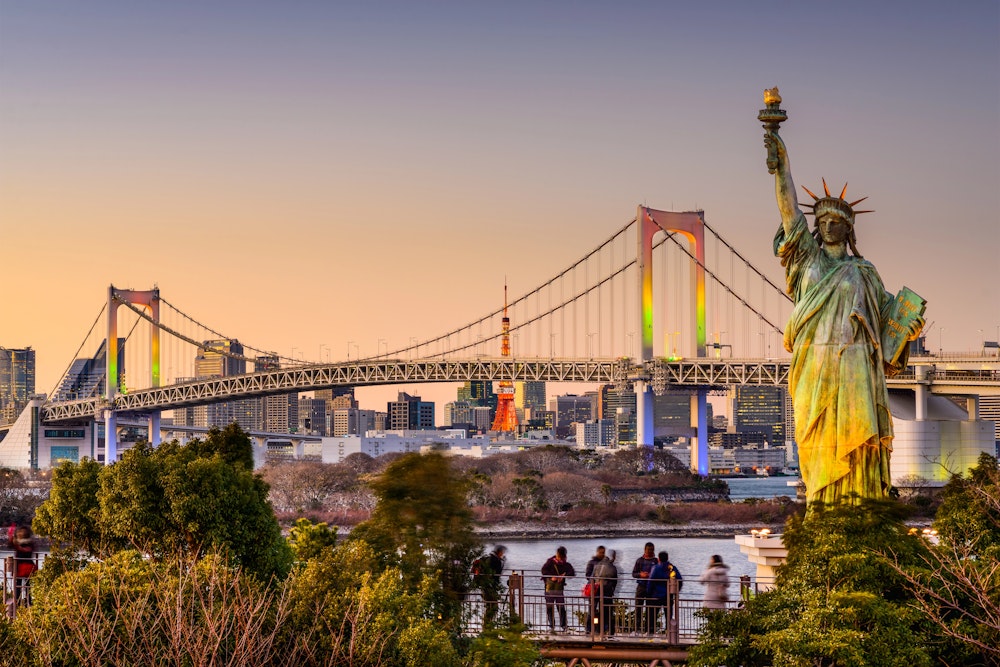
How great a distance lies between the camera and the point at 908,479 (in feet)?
147

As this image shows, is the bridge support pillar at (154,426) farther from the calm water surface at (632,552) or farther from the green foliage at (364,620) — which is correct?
the green foliage at (364,620)

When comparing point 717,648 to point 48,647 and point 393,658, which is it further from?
point 48,647

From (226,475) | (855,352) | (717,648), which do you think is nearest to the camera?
(717,648)

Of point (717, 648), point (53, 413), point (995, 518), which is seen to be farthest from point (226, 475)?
point (53, 413)

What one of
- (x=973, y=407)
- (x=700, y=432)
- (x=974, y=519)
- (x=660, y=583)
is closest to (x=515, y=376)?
(x=700, y=432)

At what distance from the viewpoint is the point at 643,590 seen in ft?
45.6

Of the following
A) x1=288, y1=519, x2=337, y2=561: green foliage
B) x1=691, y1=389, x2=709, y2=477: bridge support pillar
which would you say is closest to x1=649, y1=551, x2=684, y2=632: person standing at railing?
x1=288, y1=519, x2=337, y2=561: green foliage

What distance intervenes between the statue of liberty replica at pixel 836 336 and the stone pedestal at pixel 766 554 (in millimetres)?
797

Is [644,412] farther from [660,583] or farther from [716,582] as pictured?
[716,582]

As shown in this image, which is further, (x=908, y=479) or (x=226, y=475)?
(x=908, y=479)

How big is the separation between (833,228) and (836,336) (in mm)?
923

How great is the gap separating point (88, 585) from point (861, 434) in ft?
20.9

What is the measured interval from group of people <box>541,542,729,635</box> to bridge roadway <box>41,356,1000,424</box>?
105ft

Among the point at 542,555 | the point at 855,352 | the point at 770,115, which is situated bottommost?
the point at 542,555
